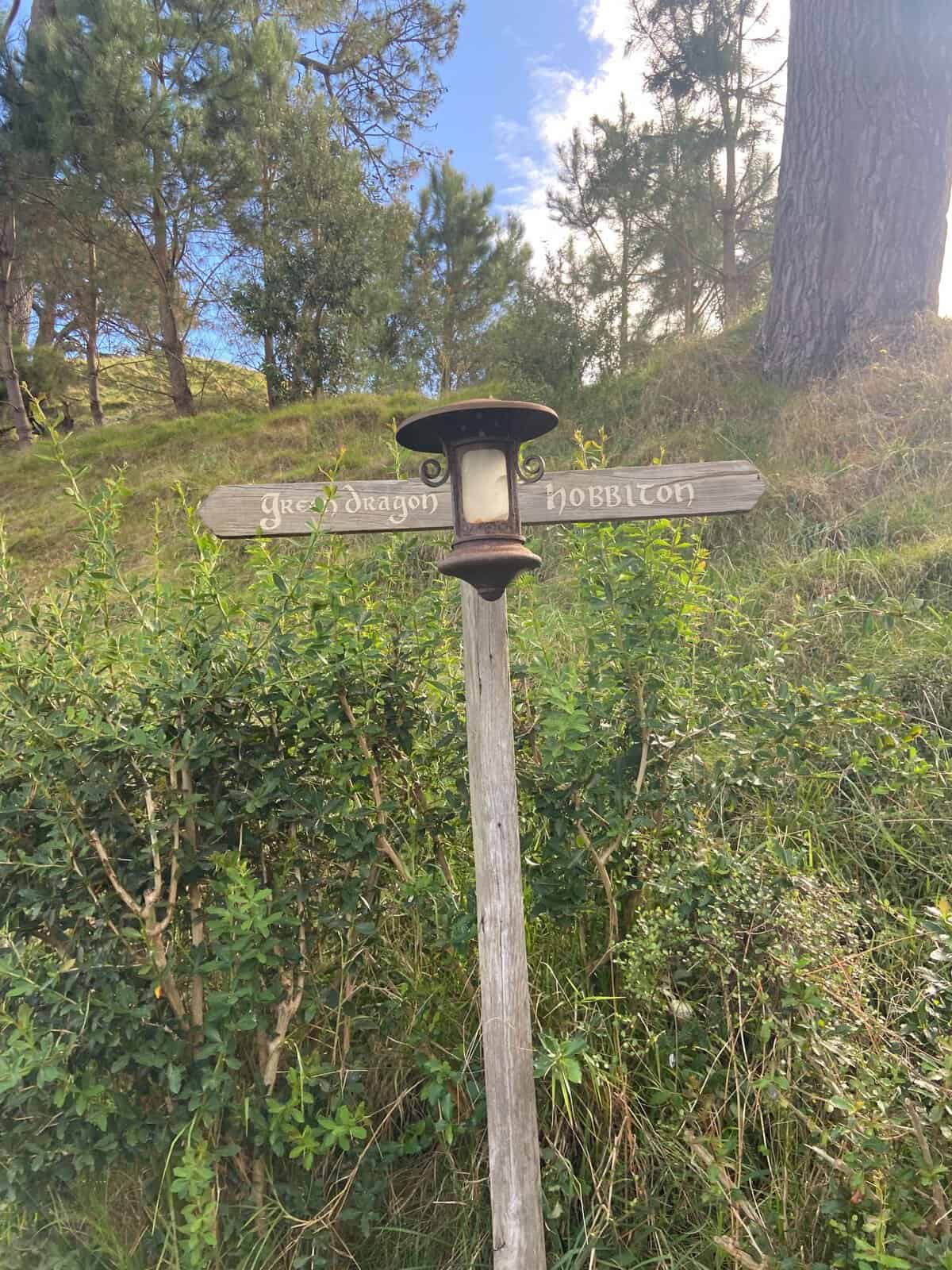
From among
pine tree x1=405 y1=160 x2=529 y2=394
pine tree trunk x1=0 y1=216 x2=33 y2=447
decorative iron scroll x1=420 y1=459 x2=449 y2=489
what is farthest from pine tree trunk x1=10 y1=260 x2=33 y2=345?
decorative iron scroll x1=420 y1=459 x2=449 y2=489

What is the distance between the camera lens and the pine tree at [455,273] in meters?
15.2

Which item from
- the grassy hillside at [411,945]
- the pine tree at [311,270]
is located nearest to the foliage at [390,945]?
the grassy hillside at [411,945]

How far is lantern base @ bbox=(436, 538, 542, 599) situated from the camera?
139cm

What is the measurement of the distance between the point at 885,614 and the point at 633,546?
2.18 ft

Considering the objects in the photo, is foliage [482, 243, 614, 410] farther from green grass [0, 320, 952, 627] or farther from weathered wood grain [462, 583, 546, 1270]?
weathered wood grain [462, 583, 546, 1270]

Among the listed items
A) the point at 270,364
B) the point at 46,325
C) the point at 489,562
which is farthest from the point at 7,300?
the point at 489,562

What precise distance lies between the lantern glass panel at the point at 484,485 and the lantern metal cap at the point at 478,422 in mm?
35

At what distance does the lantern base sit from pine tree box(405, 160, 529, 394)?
14126mm

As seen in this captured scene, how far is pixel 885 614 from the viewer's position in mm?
1886

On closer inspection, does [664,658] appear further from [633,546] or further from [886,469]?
[886,469]

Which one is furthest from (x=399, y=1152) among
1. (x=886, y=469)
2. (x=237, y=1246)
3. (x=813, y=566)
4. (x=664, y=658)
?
(x=886, y=469)

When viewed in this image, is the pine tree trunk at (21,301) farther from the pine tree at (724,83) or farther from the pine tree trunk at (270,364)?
the pine tree at (724,83)

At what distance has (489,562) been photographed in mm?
1392

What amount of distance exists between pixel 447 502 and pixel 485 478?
0.22m
